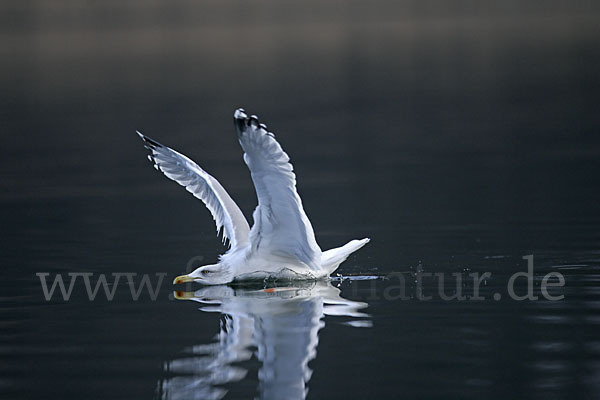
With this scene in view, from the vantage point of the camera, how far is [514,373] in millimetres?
8828

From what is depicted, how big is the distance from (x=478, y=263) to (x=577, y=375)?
13.9ft

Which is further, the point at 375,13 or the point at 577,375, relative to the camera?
the point at 375,13

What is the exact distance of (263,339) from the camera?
33.2 ft

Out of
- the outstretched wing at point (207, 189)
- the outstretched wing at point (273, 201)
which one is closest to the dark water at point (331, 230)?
the outstretched wing at point (273, 201)

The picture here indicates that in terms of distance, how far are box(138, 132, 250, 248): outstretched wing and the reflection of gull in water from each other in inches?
31.5

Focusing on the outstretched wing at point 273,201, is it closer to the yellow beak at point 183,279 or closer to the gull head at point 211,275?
the gull head at point 211,275

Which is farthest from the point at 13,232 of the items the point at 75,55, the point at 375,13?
the point at 375,13

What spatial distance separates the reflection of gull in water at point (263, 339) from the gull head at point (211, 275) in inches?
3.8

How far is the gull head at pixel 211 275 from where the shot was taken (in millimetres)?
12584

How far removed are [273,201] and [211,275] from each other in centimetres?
128

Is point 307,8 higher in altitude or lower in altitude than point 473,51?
higher

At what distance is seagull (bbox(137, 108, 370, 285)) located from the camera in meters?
11.4

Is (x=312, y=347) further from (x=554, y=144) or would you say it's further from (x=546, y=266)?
(x=554, y=144)

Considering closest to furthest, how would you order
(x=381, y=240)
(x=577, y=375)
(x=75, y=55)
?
(x=577, y=375), (x=381, y=240), (x=75, y=55)
